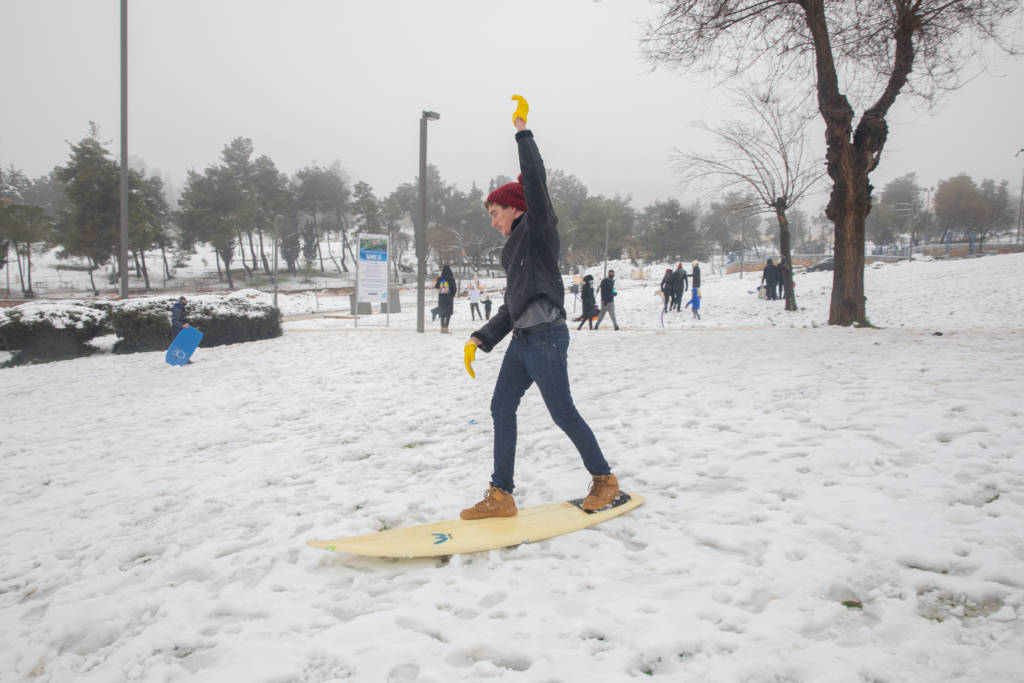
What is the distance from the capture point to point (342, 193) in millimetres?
63750

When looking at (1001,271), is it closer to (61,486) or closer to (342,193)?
(61,486)

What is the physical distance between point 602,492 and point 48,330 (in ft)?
51.9

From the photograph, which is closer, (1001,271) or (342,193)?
(1001,271)

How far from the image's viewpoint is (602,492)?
126 inches

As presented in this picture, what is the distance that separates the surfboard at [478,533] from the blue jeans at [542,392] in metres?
0.25

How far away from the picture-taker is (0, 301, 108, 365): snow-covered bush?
1255 centimetres

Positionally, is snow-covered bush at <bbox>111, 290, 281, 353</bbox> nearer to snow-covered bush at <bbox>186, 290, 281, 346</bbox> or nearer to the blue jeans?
snow-covered bush at <bbox>186, 290, 281, 346</bbox>

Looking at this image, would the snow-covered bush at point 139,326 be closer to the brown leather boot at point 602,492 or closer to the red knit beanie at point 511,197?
the red knit beanie at point 511,197

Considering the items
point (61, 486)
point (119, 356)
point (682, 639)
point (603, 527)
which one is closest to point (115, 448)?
point (61, 486)

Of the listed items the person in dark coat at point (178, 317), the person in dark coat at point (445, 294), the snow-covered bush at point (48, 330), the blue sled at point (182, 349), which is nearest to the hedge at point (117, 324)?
the snow-covered bush at point (48, 330)

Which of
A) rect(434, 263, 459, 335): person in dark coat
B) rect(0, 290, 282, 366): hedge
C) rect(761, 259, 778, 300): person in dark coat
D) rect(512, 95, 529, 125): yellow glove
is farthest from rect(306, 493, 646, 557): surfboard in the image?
rect(761, 259, 778, 300): person in dark coat

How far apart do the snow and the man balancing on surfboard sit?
46 centimetres

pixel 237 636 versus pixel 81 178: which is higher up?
pixel 81 178

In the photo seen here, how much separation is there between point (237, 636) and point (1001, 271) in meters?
31.5
